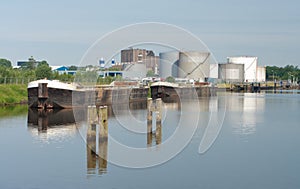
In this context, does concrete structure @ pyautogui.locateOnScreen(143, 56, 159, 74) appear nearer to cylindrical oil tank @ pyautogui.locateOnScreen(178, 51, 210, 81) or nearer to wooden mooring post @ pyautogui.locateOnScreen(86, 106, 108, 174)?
cylindrical oil tank @ pyautogui.locateOnScreen(178, 51, 210, 81)

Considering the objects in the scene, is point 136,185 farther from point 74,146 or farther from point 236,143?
point 236,143

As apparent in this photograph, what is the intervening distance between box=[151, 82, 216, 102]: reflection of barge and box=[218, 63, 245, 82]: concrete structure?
5821cm

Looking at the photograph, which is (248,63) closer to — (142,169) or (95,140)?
(95,140)

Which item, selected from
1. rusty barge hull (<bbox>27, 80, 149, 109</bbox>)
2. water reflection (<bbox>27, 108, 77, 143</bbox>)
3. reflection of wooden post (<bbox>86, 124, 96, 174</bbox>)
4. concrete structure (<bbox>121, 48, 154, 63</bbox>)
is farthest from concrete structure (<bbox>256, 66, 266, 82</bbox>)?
reflection of wooden post (<bbox>86, 124, 96, 174</bbox>)

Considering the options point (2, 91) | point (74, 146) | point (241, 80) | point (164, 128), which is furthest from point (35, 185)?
point (241, 80)

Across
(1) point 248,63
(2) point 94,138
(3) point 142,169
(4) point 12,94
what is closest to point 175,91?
(4) point 12,94

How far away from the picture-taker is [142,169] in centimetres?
2141

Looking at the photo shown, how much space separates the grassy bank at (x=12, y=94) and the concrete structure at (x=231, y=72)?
10110cm

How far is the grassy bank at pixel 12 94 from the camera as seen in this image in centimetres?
4897

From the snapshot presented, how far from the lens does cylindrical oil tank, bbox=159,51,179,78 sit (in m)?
90.1

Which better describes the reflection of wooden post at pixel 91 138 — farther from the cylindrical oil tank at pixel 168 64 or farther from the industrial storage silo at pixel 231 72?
the industrial storage silo at pixel 231 72

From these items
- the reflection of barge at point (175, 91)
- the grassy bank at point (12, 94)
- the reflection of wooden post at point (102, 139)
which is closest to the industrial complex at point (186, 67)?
the reflection of barge at point (175, 91)

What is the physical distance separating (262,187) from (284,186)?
89 cm

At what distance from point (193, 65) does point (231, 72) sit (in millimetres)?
43108
